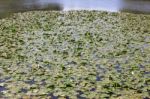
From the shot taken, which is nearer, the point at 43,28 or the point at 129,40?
the point at 129,40

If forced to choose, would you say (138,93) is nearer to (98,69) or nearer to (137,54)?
(98,69)

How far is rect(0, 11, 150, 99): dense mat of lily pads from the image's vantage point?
6758mm

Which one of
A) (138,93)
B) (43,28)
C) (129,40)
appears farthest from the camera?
(43,28)

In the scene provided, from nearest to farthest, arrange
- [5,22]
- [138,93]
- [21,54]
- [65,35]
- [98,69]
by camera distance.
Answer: [138,93] → [98,69] → [21,54] → [65,35] → [5,22]

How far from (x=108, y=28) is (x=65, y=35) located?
8.68 ft

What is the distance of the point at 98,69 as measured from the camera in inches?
325

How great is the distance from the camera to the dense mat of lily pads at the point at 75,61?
6.76 m

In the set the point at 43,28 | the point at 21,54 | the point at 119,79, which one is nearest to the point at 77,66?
the point at 119,79

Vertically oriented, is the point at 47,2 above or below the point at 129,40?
above

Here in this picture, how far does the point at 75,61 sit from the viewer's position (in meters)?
8.91

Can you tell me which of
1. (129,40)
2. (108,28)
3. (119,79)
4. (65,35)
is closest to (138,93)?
(119,79)

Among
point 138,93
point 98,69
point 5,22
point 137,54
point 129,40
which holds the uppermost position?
point 5,22

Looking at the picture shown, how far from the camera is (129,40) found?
11.7 m

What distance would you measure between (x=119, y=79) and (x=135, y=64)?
1.44 metres
